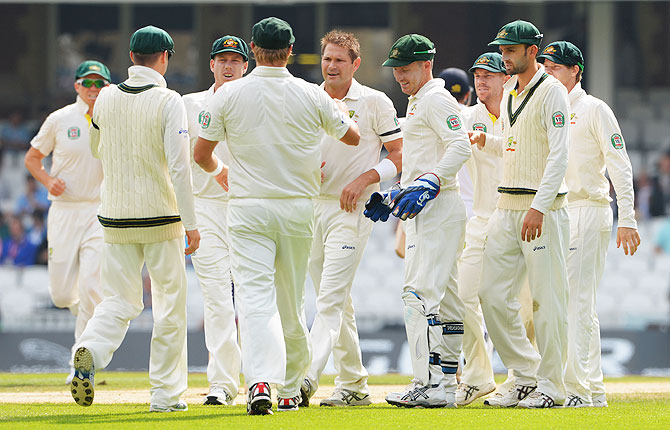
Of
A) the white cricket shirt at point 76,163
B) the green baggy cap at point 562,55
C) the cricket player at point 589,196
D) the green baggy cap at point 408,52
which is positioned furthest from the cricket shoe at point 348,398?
the white cricket shirt at point 76,163

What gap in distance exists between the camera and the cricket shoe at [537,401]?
21.0 ft

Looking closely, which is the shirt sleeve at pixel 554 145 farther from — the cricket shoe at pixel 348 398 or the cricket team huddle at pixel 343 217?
the cricket shoe at pixel 348 398

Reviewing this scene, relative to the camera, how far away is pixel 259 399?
5629 millimetres

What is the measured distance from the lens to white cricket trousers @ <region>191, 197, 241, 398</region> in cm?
698

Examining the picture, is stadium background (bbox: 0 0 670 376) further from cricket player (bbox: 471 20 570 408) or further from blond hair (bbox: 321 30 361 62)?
cricket player (bbox: 471 20 570 408)

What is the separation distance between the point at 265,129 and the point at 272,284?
0.88m

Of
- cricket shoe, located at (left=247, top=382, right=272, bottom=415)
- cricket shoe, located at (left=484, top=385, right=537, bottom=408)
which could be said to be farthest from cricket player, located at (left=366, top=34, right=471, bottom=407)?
cricket shoe, located at (left=247, top=382, right=272, bottom=415)

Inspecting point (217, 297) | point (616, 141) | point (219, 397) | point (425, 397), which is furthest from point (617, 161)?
point (219, 397)

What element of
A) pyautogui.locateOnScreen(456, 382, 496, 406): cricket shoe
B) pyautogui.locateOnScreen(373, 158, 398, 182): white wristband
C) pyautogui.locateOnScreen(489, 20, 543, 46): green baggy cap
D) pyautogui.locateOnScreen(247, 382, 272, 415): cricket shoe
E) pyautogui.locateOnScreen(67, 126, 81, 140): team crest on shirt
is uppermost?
pyautogui.locateOnScreen(489, 20, 543, 46): green baggy cap

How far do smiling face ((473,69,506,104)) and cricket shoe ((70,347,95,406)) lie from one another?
3557mm

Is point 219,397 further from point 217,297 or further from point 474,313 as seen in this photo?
point 474,313


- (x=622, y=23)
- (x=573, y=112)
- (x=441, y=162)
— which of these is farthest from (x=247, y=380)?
(x=622, y=23)

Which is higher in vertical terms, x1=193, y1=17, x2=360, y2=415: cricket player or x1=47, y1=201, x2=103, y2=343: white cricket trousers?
x1=193, y1=17, x2=360, y2=415: cricket player

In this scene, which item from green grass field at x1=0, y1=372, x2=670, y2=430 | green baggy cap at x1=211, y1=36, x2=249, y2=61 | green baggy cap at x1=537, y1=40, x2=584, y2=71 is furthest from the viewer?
green baggy cap at x1=211, y1=36, x2=249, y2=61
